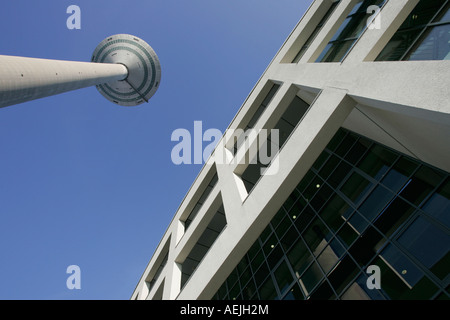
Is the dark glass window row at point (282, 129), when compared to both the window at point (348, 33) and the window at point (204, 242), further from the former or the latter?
the window at point (204, 242)

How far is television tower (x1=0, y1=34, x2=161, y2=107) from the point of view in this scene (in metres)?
13.2

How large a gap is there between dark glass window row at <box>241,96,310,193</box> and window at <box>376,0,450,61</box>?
763 centimetres

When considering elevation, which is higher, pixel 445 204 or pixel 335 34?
pixel 335 34

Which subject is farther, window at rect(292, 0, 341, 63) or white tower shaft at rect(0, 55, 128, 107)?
window at rect(292, 0, 341, 63)

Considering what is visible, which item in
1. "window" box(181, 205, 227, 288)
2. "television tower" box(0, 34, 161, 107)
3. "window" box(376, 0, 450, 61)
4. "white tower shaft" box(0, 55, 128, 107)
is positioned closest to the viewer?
"window" box(376, 0, 450, 61)

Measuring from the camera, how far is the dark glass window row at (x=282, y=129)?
17.3m

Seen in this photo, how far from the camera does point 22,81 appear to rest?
13484mm

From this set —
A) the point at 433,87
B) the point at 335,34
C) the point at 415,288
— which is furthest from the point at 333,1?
the point at 415,288

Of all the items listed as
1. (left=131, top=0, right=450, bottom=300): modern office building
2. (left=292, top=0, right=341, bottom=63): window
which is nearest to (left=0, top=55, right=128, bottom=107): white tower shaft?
(left=131, top=0, right=450, bottom=300): modern office building

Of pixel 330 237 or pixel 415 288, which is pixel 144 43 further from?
pixel 415 288

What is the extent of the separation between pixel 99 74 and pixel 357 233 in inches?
1066

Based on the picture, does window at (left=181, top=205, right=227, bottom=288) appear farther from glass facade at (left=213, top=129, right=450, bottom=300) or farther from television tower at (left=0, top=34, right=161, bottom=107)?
television tower at (left=0, top=34, right=161, bottom=107)

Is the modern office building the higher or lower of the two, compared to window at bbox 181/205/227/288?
higher

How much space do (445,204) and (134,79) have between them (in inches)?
1651
